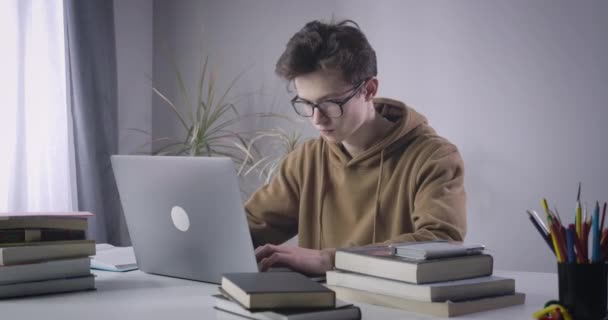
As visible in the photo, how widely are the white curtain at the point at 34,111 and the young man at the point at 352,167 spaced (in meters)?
1.74

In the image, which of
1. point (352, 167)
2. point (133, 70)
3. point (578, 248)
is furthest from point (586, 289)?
point (133, 70)

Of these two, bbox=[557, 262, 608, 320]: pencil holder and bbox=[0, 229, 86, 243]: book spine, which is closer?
bbox=[557, 262, 608, 320]: pencil holder

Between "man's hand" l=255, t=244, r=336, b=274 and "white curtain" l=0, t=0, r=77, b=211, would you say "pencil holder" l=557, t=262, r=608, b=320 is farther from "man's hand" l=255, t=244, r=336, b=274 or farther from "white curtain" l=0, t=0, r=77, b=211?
"white curtain" l=0, t=0, r=77, b=211

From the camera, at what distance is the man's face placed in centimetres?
190

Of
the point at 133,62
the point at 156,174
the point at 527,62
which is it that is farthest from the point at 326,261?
the point at 133,62

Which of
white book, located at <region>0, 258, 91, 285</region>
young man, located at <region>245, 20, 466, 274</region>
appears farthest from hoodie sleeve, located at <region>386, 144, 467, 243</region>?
white book, located at <region>0, 258, 91, 285</region>

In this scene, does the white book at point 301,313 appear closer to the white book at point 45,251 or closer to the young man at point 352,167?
the white book at point 45,251

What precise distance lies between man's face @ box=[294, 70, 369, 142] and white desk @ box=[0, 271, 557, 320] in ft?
2.02

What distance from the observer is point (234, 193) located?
4.38ft

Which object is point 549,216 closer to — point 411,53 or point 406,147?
point 406,147

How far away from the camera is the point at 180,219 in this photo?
1.47 meters

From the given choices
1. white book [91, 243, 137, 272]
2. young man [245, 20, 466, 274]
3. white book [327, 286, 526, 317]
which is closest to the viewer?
white book [327, 286, 526, 317]

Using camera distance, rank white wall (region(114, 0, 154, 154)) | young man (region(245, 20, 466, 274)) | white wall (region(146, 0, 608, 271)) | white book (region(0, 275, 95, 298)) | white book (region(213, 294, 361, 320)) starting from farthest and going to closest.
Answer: white wall (region(114, 0, 154, 154)) < white wall (region(146, 0, 608, 271)) < young man (region(245, 20, 466, 274)) < white book (region(0, 275, 95, 298)) < white book (region(213, 294, 361, 320))

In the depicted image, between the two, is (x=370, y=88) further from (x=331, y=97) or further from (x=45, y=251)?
(x=45, y=251)
